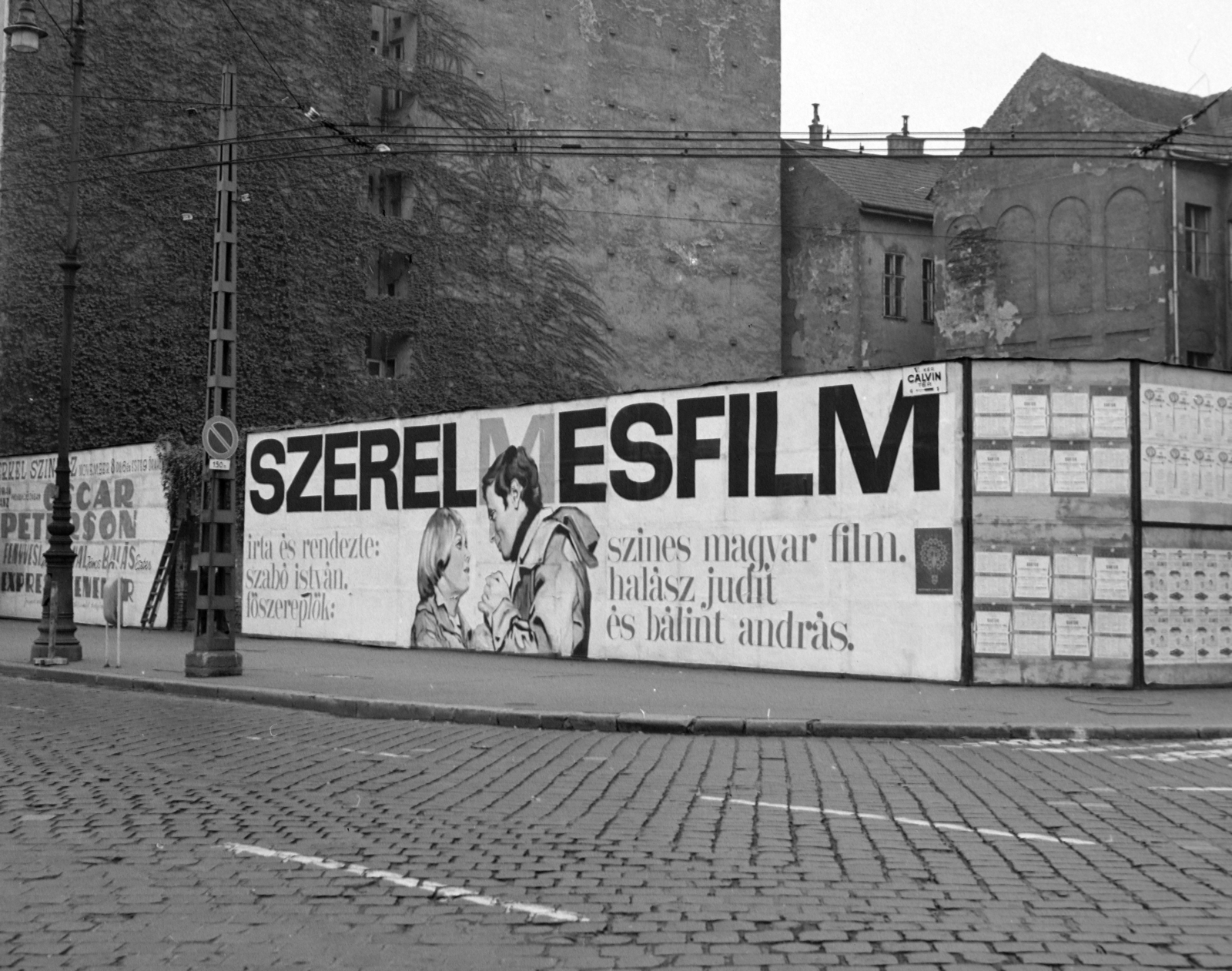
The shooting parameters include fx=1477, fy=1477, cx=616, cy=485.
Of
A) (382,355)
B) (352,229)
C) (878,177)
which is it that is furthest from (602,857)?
(878,177)

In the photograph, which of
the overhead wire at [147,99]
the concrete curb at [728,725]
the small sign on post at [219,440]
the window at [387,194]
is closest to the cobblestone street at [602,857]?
the concrete curb at [728,725]

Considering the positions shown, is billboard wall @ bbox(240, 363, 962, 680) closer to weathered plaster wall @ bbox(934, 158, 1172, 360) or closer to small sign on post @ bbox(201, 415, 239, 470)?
small sign on post @ bbox(201, 415, 239, 470)

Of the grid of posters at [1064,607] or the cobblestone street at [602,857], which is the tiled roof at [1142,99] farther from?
the cobblestone street at [602,857]

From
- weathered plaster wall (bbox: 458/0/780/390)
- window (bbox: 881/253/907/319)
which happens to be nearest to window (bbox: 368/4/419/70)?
weathered plaster wall (bbox: 458/0/780/390)

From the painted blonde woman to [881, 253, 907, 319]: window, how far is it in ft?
86.3

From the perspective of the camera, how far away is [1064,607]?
17359 mm

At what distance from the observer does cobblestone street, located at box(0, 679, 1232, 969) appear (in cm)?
560

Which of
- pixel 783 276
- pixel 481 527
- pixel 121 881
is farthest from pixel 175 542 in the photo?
pixel 783 276

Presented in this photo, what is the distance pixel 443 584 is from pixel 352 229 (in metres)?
20.1

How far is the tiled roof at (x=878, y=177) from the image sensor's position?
47.0 m

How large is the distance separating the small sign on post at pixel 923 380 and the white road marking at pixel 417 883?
1220 centimetres

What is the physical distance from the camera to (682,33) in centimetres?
4800

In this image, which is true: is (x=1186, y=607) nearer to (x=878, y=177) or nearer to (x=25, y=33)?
(x=25, y=33)

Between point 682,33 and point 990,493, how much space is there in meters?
33.9
